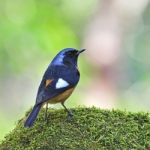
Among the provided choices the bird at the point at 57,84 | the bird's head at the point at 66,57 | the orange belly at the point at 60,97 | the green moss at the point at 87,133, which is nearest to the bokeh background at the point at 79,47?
the bird's head at the point at 66,57

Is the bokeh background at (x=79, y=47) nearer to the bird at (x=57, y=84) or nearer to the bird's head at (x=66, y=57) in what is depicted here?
the bird's head at (x=66, y=57)

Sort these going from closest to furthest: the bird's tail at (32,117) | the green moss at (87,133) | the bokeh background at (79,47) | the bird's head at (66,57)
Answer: the green moss at (87,133)
the bird's tail at (32,117)
the bird's head at (66,57)
the bokeh background at (79,47)

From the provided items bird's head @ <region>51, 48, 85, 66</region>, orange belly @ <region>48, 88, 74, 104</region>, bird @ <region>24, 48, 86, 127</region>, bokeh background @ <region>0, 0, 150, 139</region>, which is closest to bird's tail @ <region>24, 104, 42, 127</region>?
bird @ <region>24, 48, 86, 127</region>

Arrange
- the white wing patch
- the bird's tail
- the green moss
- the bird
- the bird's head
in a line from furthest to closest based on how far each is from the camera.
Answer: the bird's head → the white wing patch → the bird → the bird's tail → the green moss

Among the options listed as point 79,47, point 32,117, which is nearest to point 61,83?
point 32,117

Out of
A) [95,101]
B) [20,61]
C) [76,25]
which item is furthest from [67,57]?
[76,25]

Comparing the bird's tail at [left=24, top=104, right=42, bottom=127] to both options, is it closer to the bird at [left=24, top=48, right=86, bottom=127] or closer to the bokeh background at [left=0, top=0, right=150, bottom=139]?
the bird at [left=24, top=48, right=86, bottom=127]
